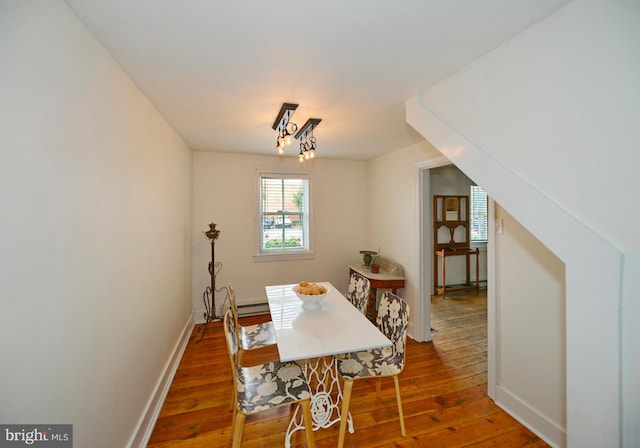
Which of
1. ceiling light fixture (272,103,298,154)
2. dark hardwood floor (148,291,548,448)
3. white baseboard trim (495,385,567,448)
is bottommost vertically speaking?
dark hardwood floor (148,291,548,448)

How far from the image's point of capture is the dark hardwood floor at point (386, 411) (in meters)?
1.75

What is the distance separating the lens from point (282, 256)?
401 cm

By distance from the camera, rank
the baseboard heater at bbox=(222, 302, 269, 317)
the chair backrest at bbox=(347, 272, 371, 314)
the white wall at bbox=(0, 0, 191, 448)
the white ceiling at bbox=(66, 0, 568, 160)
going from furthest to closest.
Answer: the baseboard heater at bbox=(222, 302, 269, 317) < the chair backrest at bbox=(347, 272, 371, 314) < the white ceiling at bbox=(66, 0, 568, 160) < the white wall at bbox=(0, 0, 191, 448)

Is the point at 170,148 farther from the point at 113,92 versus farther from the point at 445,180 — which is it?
the point at 445,180

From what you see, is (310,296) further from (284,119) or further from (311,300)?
(284,119)

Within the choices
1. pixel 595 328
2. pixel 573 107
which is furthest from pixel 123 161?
pixel 595 328

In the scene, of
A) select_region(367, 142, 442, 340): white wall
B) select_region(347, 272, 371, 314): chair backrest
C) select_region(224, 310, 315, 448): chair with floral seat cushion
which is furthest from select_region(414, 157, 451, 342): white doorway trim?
select_region(224, 310, 315, 448): chair with floral seat cushion

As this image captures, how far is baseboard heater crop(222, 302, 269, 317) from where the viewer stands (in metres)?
3.76

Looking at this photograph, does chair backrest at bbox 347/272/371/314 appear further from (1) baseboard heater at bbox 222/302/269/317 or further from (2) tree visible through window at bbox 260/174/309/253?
→ (1) baseboard heater at bbox 222/302/269/317

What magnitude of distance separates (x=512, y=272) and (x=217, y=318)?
342 cm

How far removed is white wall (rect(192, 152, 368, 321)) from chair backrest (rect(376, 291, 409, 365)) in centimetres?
207

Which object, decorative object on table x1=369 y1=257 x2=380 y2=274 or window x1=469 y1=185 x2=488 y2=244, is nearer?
decorative object on table x1=369 y1=257 x2=380 y2=274

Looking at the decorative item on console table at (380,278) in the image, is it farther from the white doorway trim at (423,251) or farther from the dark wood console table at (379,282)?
the white doorway trim at (423,251)

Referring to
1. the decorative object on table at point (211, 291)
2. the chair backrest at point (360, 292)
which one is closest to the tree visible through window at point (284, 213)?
the decorative object on table at point (211, 291)
